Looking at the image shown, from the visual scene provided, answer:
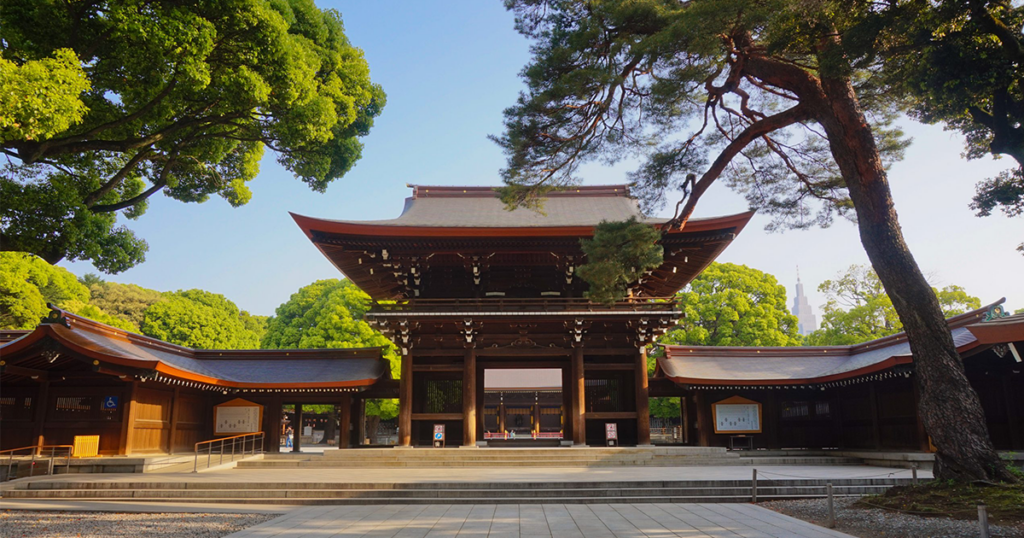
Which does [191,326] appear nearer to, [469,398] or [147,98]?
[469,398]

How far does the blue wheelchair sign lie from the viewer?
16.2 m

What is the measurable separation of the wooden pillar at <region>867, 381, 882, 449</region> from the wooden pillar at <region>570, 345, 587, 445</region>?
816 centimetres

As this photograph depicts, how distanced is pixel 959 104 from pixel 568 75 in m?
5.47

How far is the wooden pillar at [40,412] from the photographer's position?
15.9 meters

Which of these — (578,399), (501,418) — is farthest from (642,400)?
(501,418)

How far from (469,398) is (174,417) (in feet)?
28.9

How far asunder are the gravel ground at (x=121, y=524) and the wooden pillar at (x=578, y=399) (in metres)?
9.76

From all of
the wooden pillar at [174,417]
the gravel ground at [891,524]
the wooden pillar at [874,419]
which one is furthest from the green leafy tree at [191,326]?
the gravel ground at [891,524]

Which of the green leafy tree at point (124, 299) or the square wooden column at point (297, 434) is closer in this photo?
the square wooden column at point (297, 434)

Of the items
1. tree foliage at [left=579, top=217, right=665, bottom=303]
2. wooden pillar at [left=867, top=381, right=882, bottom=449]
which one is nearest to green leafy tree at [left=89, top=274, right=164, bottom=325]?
tree foliage at [left=579, top=217, right=665, bottom=303]

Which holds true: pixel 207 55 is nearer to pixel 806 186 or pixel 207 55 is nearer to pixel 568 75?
pixel 568 75

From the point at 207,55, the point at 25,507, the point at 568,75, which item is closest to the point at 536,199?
the point at 568,75

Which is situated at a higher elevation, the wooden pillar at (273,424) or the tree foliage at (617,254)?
the tree foliage at (617,254)

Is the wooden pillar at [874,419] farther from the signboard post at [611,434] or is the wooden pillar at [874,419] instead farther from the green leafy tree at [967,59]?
the green leafy tree at [967,59]
